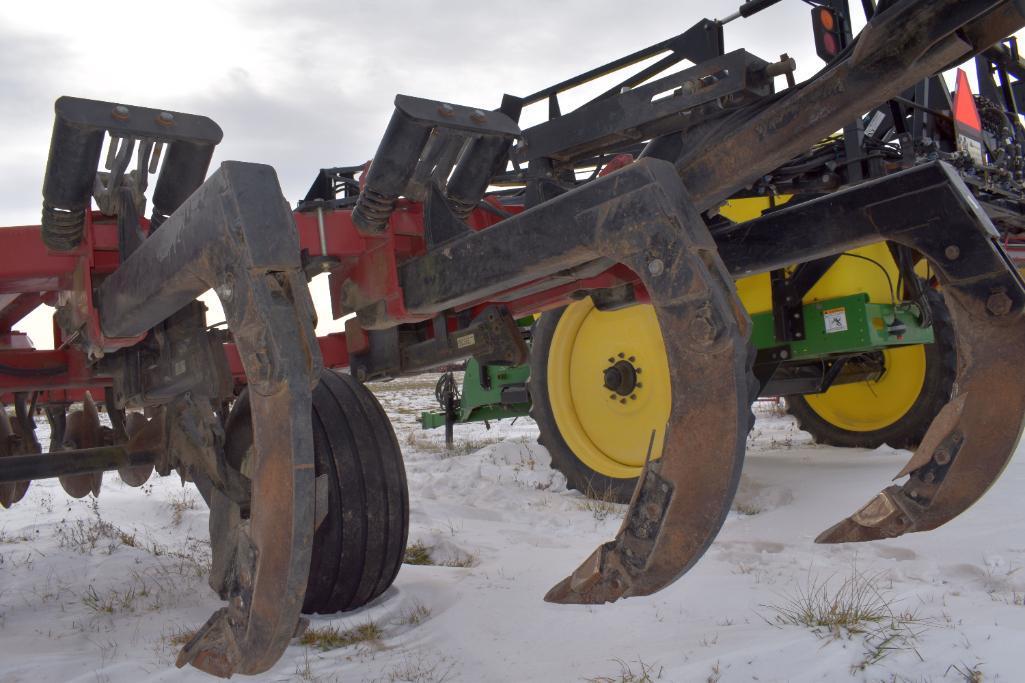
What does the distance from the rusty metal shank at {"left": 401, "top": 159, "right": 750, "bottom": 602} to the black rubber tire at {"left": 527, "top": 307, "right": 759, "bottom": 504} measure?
10.3 feet

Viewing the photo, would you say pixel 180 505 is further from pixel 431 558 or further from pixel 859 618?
pixel 859 618

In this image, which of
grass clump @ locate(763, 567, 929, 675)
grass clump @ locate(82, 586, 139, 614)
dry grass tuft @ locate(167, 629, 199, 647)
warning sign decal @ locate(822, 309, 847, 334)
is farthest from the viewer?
warning sign decal @ locate(822, 309, 847, 334)

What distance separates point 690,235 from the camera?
4.86 ft

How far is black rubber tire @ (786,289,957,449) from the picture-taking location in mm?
4699

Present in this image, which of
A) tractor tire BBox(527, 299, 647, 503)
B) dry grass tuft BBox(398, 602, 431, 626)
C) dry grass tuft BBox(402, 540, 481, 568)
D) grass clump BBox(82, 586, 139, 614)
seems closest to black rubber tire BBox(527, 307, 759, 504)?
tractor tire BBox(527, 299, 647, 503)

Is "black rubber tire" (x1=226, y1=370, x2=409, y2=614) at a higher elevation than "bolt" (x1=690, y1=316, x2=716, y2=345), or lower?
lower

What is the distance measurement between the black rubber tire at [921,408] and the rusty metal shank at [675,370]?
318cm

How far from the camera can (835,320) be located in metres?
4.47

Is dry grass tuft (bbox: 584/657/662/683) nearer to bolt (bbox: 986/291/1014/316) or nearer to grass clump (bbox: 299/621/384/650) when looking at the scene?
grass clump (bbox: 299/621/384/650)

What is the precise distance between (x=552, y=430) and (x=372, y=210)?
9.84 ft

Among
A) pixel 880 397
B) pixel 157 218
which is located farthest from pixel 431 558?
pixel 880 397

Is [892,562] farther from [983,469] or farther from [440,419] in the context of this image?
[440,419]

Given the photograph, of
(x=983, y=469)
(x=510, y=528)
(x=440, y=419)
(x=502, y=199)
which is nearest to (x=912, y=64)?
(x=983, y=469)

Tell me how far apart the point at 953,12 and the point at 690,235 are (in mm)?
672
